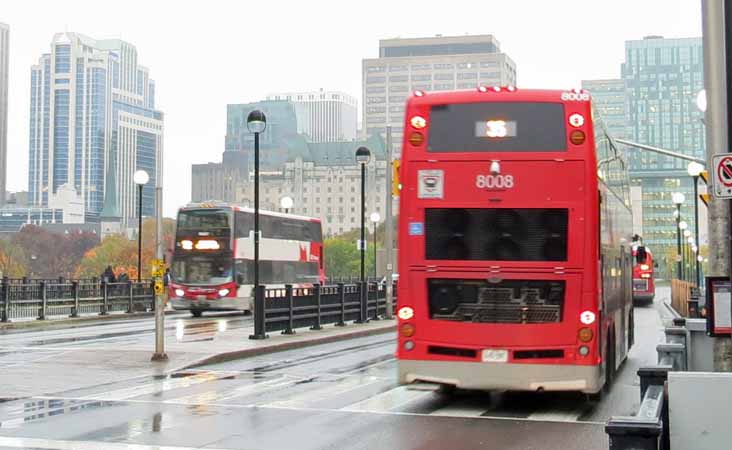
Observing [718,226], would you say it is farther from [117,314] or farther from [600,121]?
[117,314]

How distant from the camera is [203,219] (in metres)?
39.7

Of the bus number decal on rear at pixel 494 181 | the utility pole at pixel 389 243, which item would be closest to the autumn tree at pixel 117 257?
the utility pole at pixel 389 243

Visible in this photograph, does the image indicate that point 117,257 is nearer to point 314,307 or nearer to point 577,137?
point 314,307

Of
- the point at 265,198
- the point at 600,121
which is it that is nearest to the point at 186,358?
the point at 600,121

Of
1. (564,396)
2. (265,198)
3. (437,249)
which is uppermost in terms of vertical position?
(265,198)

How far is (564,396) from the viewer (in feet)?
47.6

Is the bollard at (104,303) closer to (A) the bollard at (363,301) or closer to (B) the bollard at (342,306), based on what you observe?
(A) the bollard at (363,301)

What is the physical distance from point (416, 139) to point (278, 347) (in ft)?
35.1

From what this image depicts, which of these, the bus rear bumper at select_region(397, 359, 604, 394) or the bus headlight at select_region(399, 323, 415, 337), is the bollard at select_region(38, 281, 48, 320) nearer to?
the bus headlight at select_region(399, 323, 415, 337)

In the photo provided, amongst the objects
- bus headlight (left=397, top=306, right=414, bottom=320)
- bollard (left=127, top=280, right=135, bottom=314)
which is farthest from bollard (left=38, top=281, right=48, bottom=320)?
bus headlight (left=397, top=306, right=414, bottom=320)

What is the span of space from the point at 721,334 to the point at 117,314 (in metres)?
31.1

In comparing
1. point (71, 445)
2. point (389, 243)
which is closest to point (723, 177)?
point (71, 445)

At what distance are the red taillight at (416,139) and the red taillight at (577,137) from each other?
1.92 m

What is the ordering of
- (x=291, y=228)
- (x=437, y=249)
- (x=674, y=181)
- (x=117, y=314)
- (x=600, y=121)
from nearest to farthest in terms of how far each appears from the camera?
(x=437, y=249)
(x=600, y=121)
(x=117, y=314)
(x=291, y=228)
(x=674, y=181)
